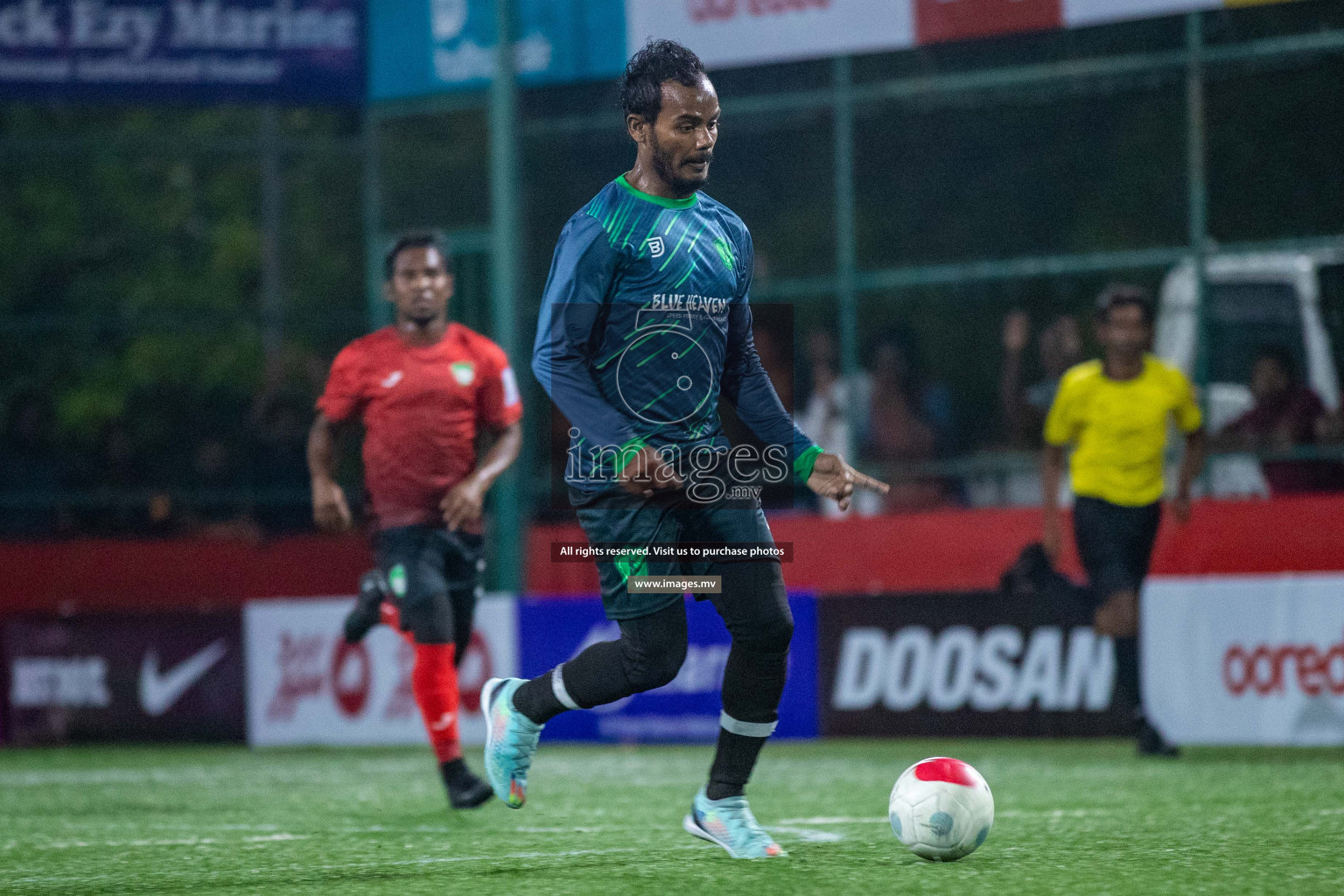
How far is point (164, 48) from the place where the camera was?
44.9 feet

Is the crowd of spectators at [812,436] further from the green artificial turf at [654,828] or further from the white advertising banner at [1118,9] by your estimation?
the green artificial turf at [654,828]

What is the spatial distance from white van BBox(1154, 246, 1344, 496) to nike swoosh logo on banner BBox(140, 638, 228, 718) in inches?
230

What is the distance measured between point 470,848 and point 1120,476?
4645 millimetres

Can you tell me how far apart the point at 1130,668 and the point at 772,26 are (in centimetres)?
499

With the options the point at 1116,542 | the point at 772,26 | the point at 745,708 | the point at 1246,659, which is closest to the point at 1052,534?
the point at 1116,542

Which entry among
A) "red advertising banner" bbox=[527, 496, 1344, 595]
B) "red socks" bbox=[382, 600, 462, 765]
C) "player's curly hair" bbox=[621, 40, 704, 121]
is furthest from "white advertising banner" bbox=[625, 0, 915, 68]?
"player's curly hair" bbox=[621, 40, 704, 121]

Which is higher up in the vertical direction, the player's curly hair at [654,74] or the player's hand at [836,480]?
the player's curly hair at [654,74]

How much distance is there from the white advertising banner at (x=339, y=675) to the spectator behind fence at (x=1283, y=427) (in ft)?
14.0

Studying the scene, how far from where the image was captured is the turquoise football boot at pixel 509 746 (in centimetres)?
590

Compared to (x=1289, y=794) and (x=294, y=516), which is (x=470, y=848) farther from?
(x=294, y=516)

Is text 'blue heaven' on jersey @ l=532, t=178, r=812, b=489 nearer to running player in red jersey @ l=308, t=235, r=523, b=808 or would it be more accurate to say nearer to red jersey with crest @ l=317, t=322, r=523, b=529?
running player in red jersey @ l=308, t=235, r=523, b=808

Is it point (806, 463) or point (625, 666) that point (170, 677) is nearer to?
point (625, 666)

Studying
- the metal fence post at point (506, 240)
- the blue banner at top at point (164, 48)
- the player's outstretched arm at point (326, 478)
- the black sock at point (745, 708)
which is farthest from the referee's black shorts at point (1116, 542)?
the blue banner at top at point (164, 48)

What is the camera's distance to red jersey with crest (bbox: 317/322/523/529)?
7934mm
